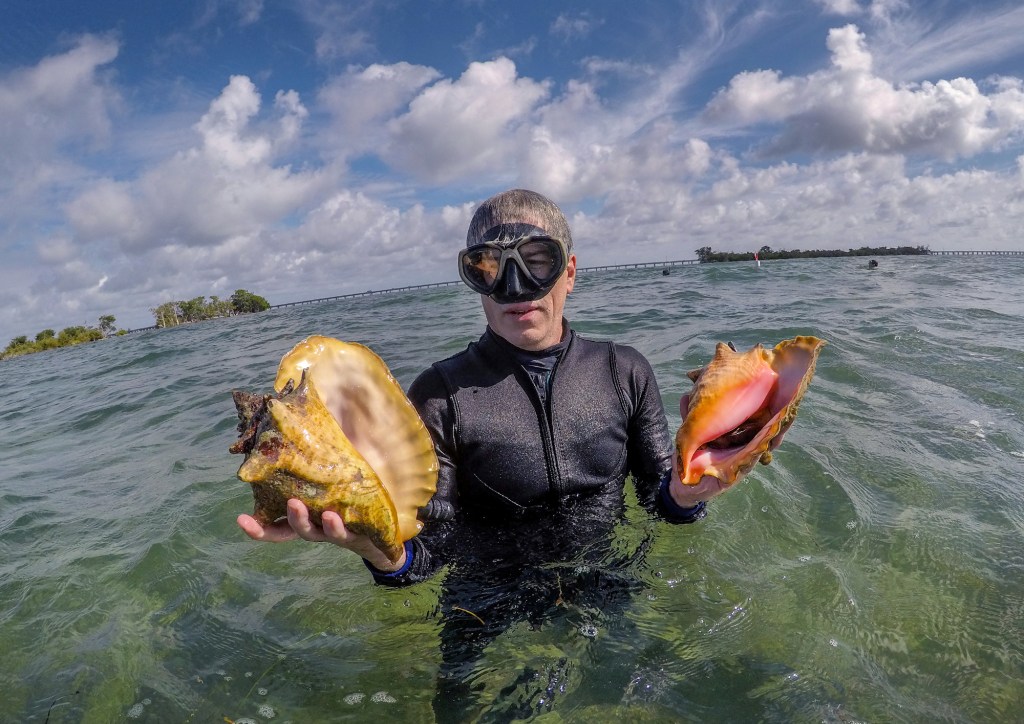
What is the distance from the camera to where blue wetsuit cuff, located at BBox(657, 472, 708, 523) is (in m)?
2.62

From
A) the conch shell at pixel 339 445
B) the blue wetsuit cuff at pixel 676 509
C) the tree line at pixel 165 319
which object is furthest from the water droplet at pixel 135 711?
the tree line at pixel 165 319

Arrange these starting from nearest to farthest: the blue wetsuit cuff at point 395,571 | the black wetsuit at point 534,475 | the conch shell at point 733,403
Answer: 1. the conch shell at point 733,403
2. the blue wetsuit cuff at point 395,571
3. the black wetsuit at point 534,475

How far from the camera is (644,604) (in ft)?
9.96

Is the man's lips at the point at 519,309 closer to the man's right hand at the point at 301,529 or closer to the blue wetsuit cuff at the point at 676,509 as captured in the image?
the blue wetsuit cuff at the point at 676,509

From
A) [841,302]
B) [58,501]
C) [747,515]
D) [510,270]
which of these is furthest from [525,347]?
[841,302]

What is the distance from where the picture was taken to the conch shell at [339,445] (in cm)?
180

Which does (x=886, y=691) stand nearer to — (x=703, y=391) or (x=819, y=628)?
(x=819, y=628)

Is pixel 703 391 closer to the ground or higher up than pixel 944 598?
higher up

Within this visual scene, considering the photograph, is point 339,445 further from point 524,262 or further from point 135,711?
point 135,711

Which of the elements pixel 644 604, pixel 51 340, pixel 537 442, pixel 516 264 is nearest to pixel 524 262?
pixel 516 264

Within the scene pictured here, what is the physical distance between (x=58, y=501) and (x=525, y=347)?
5.85m

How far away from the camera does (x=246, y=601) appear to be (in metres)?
3.80

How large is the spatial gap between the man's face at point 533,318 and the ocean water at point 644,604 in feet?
→ 4.23

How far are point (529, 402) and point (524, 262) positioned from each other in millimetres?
749
